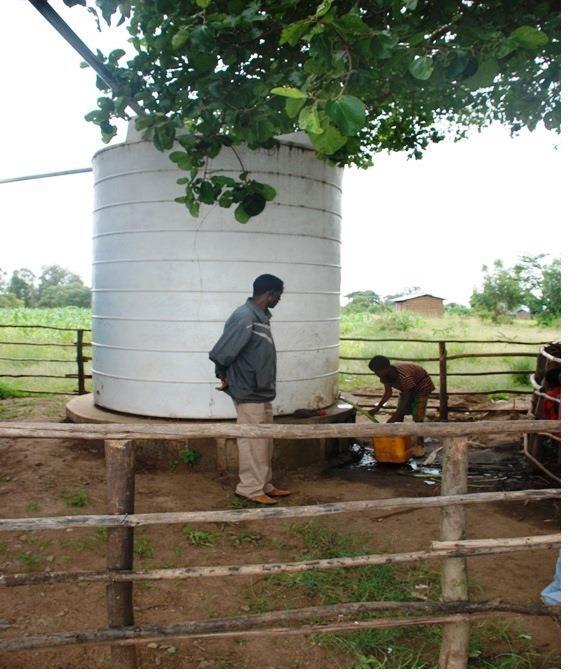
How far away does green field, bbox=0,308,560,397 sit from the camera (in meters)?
12.8

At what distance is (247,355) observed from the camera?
4.90 meters

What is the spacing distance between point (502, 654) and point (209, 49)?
137 inches

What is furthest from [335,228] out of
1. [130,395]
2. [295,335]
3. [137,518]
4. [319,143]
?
[137,518]

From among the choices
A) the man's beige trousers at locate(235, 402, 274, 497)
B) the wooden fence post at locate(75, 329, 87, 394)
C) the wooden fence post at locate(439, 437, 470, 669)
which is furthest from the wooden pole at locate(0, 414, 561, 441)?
the wooden fence post at locate(75, 329, 87, 394)

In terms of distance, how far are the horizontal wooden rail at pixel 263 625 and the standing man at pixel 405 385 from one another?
378cm

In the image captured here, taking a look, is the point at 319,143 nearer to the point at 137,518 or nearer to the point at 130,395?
the point at 137,518

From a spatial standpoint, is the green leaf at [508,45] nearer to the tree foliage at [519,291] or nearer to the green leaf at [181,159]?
the green leaf at [181,159]

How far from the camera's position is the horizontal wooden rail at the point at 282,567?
8.56 ft

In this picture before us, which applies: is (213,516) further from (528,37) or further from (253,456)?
(528,37)

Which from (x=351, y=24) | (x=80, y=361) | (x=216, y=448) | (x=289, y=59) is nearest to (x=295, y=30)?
(x=351, y=24)

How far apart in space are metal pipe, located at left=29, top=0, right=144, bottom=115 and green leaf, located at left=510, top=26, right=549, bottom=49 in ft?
8.40

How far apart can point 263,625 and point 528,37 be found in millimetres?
2828

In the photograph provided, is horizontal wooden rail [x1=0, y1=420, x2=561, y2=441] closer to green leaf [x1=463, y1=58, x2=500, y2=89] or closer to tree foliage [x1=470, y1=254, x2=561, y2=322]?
green leaf [x1=463, y1=58, x2=500, y2=89]

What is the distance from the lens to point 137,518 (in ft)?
8.55
